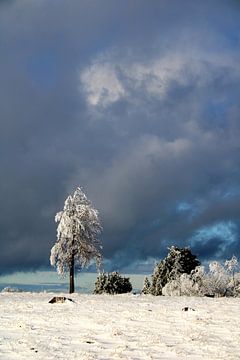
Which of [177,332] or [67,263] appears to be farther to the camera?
[67,263]

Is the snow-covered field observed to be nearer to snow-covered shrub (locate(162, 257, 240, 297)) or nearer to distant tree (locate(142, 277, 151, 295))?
snow-covered shrub (locate(162, 257, 240, 297))

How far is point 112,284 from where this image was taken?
3917 inches

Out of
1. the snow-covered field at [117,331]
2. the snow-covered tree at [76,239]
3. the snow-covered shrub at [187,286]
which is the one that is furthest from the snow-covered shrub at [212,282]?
the snow-covered field at [117,331]

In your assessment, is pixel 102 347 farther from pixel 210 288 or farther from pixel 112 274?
pixel 112 274

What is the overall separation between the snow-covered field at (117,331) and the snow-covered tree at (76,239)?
70.7 ft

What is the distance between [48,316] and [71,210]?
97.7 feet

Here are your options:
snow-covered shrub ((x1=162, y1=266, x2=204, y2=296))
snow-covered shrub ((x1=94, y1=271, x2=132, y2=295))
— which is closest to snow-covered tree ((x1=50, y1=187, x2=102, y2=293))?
snow-covered shrub ((x1=162, y1=266, x2=204, y2=296))

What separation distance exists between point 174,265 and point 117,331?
60.6 m

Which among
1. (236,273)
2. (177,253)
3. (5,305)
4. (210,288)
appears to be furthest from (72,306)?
(177,253)

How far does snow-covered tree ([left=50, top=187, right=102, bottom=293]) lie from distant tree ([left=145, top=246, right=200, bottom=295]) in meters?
27.6

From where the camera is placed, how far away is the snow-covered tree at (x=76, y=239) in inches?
2270

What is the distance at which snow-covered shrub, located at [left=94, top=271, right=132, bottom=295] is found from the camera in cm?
9856

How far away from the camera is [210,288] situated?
225 feet

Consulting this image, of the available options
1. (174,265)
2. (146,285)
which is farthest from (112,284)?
(174,265)
